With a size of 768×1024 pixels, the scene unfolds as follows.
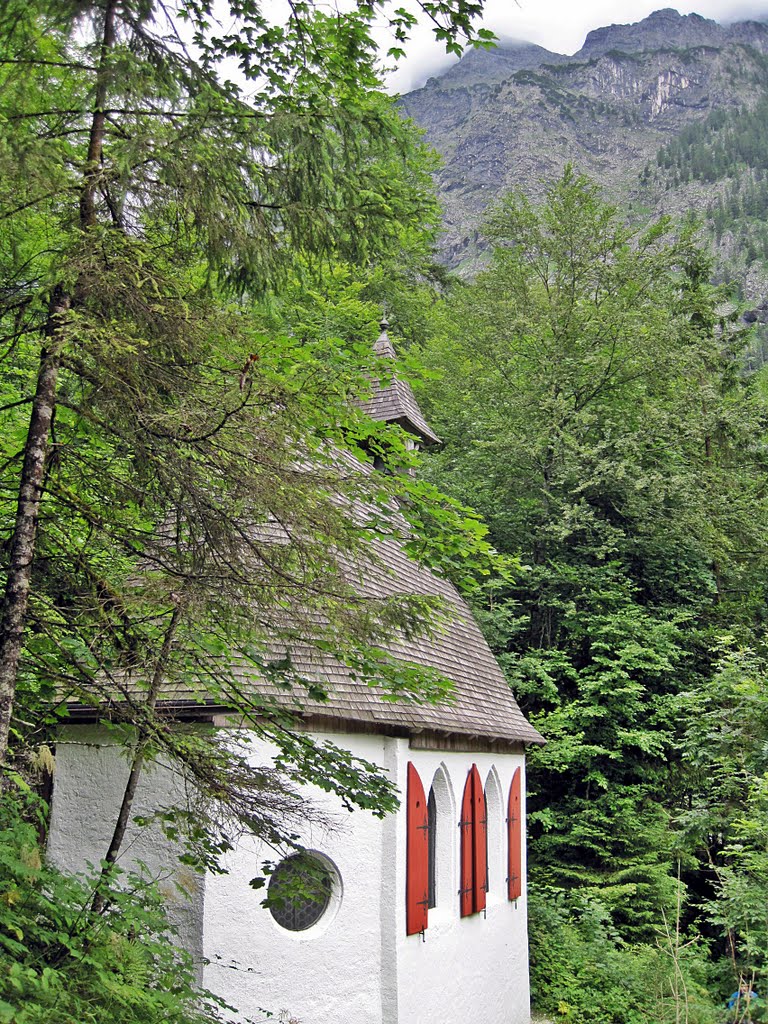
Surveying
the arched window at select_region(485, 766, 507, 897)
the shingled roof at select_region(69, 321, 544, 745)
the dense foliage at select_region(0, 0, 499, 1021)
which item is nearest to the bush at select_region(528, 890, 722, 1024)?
the arched window at select_region(485, 766, 507, 897)

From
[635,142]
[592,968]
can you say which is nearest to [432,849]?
[592,968]

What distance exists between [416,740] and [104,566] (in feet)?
17.1

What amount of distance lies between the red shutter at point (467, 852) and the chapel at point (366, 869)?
0.09ft

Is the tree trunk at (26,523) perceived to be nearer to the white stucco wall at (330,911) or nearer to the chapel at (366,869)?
the chapel at (366,869)

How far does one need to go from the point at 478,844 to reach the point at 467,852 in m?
0.44

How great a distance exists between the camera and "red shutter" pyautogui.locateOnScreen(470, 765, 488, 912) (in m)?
11.2

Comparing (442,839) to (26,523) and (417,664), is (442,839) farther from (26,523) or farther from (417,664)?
(26,523)

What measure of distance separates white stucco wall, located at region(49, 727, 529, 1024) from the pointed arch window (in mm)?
240

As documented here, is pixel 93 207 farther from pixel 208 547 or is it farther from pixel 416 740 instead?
pixel 416 740

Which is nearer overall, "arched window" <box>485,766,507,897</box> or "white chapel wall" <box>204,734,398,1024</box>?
"white chapel wall" <box>204,734,398,1024</box>

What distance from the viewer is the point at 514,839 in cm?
1332

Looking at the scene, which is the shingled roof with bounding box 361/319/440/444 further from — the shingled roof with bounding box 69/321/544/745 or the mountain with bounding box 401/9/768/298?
the mountain with bounding box 401/9/768/298

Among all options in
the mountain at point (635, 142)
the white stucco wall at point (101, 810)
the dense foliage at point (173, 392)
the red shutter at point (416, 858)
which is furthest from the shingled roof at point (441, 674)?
the mountain at point (635, 142)

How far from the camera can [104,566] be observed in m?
5.29
